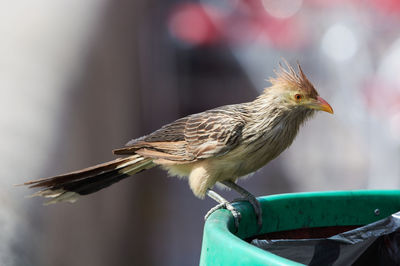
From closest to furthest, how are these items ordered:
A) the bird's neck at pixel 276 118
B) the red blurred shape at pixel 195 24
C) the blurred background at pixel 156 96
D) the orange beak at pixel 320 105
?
the orange beak at pixel 320 105 < the bird's neck at pixel 276 118 < the blurred background at pixel 156 96 < the red blurred shape at pixel 195 24

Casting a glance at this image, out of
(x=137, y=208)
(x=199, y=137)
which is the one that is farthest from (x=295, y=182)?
(x=199, y=137)

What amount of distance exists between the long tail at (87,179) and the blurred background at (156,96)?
0.80 ft

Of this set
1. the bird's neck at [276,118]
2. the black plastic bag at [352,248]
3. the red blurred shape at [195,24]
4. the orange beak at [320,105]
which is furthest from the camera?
the red blurred shape at [195,24]

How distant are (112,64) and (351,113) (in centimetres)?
258

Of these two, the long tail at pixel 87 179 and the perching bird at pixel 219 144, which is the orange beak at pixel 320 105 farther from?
the long tail at pixel 87 179

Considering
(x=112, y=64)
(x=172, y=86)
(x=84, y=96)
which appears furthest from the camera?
(x=172, y=86)

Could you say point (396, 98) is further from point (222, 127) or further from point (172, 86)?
point (222, 127)

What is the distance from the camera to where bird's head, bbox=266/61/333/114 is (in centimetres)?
336

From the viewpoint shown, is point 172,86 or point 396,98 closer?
point 396,98

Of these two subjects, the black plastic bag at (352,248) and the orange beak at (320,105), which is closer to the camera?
the black plastic bag at (352,248)

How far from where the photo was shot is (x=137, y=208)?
19.8 feet

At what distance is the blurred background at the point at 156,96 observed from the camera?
3.84 metres

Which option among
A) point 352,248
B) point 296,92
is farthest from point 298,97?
point 352,248

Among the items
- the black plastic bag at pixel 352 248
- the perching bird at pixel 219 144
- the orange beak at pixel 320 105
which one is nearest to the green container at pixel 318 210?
the black plastic bag at pixel 352 248
